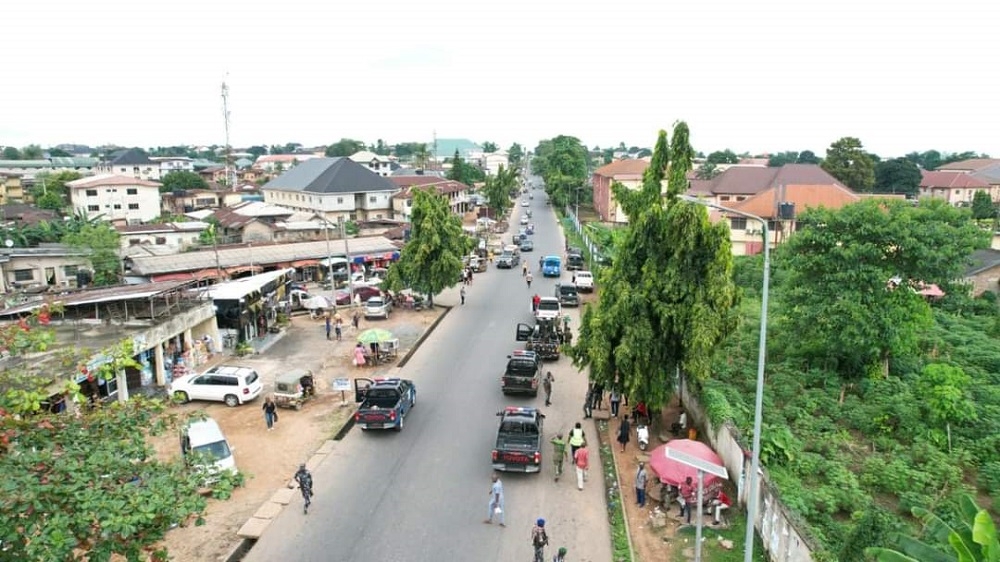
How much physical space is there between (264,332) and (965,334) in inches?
1207

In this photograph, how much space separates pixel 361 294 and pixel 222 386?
50.8 feet

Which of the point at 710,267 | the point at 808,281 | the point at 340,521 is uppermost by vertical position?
the point at 710,267

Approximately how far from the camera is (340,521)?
13961 mm

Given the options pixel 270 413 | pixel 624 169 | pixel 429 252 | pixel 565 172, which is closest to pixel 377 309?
pixel 429 252

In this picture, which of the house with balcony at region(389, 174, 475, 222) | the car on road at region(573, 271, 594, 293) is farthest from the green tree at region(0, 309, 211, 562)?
the house with balcony at region(389, 174, 475, 222)

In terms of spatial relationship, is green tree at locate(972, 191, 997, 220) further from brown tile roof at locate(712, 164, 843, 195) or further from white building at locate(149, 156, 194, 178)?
white building at locate(149, 156, 194, 178)

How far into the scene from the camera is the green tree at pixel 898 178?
87.1m

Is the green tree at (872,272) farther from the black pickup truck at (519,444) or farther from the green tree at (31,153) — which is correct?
the green tree at (31,153)

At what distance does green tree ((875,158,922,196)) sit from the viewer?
8712 cm

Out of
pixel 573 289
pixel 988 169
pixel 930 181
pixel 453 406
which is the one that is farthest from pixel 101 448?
pixel 988 169

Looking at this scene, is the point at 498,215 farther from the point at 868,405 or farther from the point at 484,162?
the point at 484,162

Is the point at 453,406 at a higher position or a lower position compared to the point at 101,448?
lower

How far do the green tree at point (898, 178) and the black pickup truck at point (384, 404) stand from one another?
8896cm

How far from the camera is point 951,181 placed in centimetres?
8412
